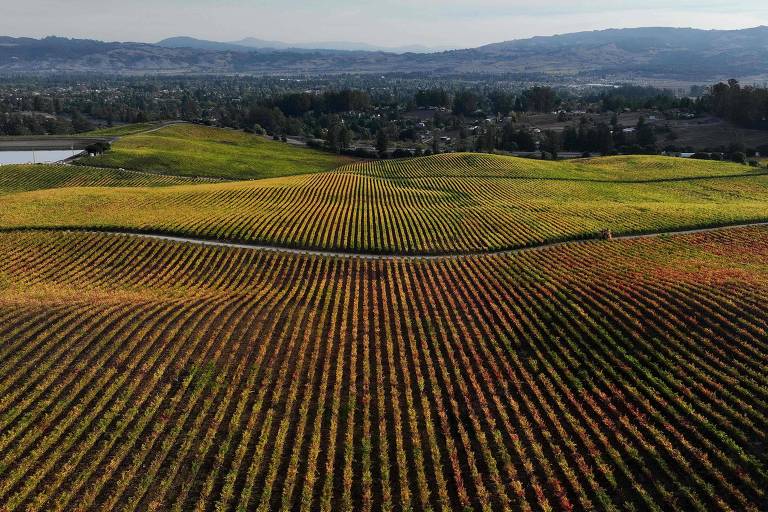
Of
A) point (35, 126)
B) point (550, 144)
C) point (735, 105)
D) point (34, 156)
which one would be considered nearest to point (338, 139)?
point (550, 144)

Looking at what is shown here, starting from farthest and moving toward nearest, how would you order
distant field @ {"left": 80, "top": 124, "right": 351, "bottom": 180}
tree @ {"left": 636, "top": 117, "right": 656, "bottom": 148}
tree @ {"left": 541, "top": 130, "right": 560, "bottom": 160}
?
tree @ {"left": 636, "top": 117, "right": 656, "bottom": 148} → tree @ {"left": 541, "top": 130, "right": 560, "bottom": 160} → distant field @ {"left": 80, "top": 124, "right": 351, "bottom": 180}

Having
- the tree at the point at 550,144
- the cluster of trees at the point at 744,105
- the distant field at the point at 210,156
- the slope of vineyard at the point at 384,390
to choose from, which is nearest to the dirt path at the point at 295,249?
the slope of vineyard at the point at 384,390

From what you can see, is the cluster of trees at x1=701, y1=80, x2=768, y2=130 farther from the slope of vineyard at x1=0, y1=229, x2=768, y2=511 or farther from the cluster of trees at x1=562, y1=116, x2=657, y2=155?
the slope of vineyard at x1=0, y1=229, x2=768, y2=511

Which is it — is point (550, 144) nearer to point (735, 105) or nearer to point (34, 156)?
point (735, 105)

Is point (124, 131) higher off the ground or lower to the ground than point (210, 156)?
higher

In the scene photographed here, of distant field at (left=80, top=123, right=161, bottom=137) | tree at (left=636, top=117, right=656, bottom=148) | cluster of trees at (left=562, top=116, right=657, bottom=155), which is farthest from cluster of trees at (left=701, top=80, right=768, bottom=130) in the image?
distant field at (left=80, top=123, right=161, bottom=137)

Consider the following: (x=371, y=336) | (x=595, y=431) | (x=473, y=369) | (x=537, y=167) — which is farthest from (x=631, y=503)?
(x=537, y=167)
